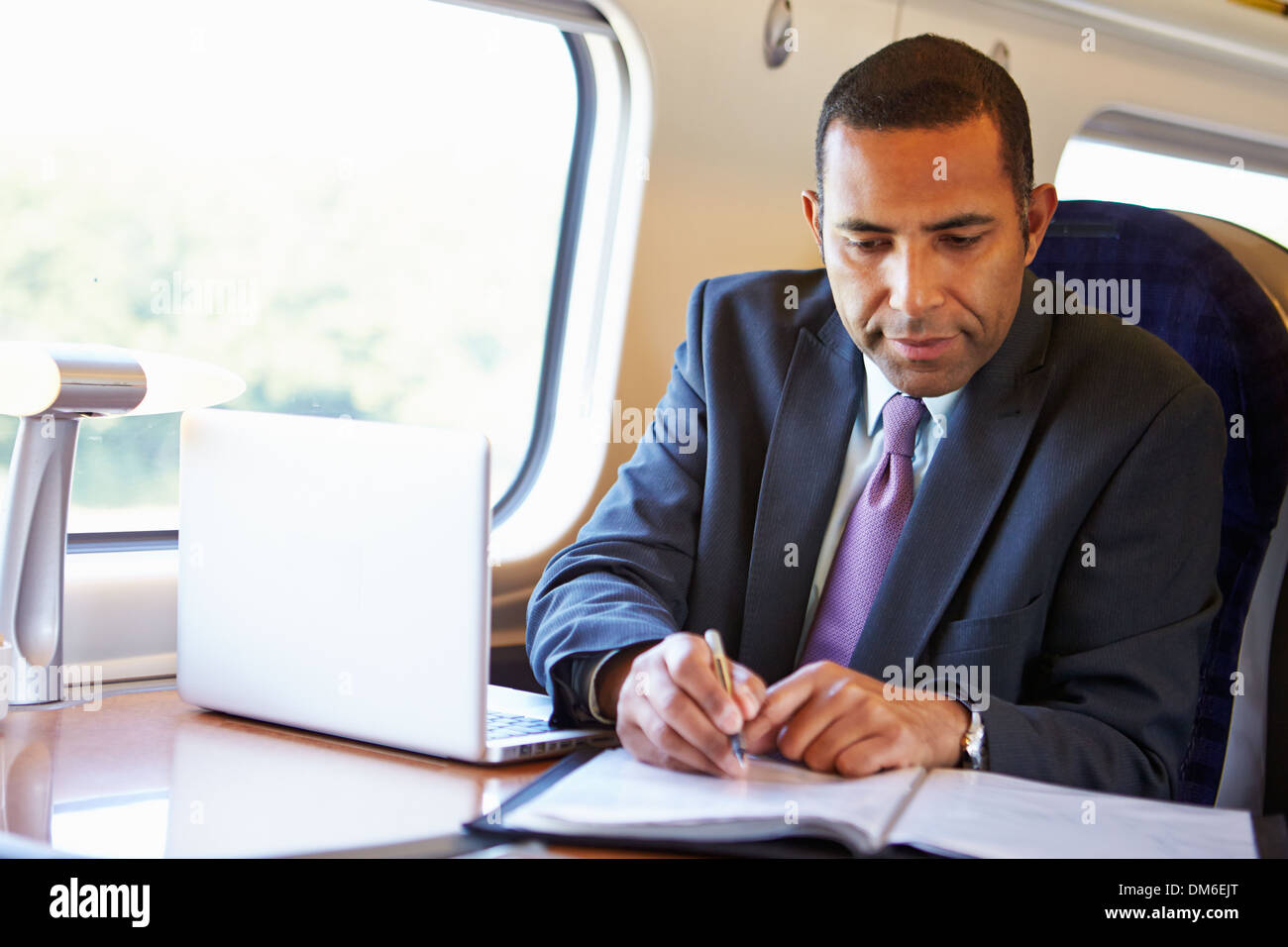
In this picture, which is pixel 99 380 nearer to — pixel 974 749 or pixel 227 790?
pixel 227 790

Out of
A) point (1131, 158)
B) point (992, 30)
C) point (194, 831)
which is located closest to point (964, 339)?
point (194, 831)

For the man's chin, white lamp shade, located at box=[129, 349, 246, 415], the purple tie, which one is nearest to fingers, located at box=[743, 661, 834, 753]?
the purple tie

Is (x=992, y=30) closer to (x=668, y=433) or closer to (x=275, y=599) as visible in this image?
(x=668, y=433)

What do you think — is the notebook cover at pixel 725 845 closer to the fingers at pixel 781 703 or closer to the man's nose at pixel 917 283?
the fingers at pixel 781 703

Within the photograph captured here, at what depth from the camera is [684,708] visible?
110 cm

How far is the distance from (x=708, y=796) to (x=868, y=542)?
60cm

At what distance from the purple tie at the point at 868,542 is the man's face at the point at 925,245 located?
0.22ft

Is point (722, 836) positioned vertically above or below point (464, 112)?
below

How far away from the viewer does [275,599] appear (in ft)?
4.07

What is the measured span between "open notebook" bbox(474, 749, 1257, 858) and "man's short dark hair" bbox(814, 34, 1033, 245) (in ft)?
2.48

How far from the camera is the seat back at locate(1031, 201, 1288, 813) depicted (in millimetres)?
1496

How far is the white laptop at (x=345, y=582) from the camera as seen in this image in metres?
1.12

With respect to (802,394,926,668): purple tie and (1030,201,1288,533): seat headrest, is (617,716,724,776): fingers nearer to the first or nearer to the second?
(802,394,926,668): purple tie

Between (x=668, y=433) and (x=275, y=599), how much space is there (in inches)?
26.7
